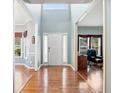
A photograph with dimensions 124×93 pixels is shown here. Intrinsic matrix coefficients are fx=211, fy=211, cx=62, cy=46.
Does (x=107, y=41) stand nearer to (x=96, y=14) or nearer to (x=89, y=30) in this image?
(x=96, y=14)

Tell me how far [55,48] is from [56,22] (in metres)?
1.63

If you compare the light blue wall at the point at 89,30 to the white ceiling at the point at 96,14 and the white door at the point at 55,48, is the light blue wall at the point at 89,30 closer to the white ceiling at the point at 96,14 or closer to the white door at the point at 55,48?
the white door at the point at 55,48

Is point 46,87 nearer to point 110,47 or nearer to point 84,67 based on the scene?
point 110,47

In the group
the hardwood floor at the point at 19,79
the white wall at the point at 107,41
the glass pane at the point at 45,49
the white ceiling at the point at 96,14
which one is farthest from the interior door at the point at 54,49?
the white wall at the point at 107,41

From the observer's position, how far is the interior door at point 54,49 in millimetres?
13195

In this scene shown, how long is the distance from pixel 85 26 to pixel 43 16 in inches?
115

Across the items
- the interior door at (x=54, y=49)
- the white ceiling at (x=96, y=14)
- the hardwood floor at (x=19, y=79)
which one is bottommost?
the hardwood floor at (x=19, y=79)

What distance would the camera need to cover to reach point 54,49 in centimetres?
1327

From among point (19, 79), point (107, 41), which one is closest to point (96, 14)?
point (19, 79)

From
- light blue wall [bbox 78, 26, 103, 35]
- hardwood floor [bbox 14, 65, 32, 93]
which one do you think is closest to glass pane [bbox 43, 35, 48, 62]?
light blue wall [bbox 78, 26, 103, 35]

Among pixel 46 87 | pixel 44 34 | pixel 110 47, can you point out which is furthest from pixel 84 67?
pixel 110 47

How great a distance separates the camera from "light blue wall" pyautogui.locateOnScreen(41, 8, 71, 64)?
1308 centimetres

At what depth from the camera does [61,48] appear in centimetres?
1327
